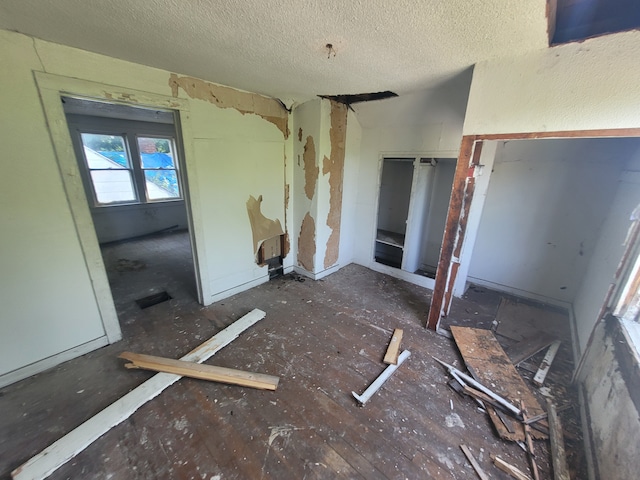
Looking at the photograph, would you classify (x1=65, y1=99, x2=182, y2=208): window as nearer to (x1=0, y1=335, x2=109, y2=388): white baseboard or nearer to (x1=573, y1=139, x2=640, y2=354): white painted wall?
(x1=0, y1=335, x2=109, y2=388): white baseboard

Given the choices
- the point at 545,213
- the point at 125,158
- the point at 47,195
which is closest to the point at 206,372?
the point at 47,195

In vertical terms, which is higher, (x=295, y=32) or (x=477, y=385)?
(x=295, y=32)

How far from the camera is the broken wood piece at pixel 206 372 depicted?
188 centimetres

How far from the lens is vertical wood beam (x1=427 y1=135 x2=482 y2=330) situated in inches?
81.3

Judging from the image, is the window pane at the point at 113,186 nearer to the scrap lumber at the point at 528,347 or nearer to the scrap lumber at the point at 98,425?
the scrap lumber at the point at 98,425

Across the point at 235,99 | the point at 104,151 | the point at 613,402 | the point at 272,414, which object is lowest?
the point at 272,414

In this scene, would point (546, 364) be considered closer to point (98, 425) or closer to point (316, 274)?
point (316, 274)

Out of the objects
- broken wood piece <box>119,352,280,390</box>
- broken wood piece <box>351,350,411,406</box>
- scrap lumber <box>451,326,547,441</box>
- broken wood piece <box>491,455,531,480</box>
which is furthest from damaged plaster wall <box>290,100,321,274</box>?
broken wood piece <box>491,455,531,480</box>

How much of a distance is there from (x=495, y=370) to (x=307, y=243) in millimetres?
2479

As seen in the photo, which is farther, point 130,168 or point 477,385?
point 130,168

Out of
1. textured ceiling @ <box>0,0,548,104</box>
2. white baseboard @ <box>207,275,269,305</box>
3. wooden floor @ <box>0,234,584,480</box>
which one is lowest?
wooden floor @ <box>0,234,584,480</box>

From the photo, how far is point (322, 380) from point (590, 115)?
2.53m

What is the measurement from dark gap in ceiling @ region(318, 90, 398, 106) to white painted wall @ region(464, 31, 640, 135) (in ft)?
3.60

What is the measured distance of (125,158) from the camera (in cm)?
527
